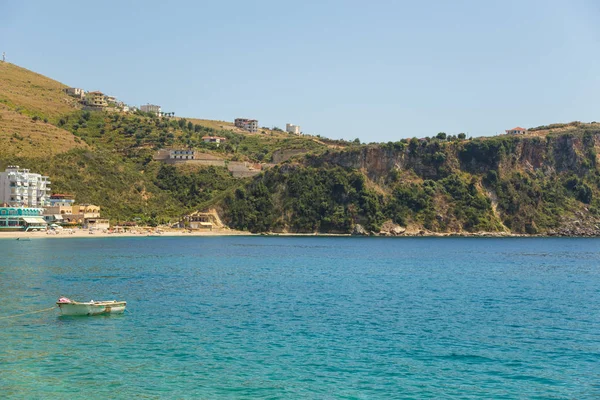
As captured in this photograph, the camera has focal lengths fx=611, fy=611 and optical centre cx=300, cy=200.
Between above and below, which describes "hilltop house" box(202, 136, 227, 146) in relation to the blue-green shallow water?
above

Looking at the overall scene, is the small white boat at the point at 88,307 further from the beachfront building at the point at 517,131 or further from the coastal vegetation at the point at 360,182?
the beachfront building at the point at 517,131

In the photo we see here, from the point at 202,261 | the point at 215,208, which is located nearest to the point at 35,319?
the point at 202,261

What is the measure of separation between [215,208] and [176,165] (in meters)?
18.6

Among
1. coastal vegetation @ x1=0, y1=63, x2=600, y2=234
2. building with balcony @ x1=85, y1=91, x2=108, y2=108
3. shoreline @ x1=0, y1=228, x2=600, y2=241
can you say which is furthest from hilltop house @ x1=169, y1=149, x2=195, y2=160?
building with balcony @ x1=85, y1=91, x2=108, y2=108

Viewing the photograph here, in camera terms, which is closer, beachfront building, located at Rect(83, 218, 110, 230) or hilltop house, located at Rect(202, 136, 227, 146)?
beachfront building, located at Rect(83, 218, 110, 230)

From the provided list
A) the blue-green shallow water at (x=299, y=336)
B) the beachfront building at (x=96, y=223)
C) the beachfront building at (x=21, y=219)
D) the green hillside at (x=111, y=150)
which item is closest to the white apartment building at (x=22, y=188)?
the beachfront building at (x=21, y=219)

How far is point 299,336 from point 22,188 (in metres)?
92.9

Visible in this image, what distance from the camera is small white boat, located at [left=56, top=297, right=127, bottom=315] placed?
3033 centimetres

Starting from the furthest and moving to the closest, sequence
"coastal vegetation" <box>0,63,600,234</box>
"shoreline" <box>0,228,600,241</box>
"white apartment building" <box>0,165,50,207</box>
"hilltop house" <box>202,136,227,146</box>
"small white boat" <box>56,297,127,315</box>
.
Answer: "hilltop house" <box>202,136,227,146</box>, "coastal vegetation" <box>0,63,600,234</box>, "white apartment building" <box>0,165,50,207</box>, "shoreline" <box>0,228,600,241</box>, "small white boat" <box>56,297,127,315</box>

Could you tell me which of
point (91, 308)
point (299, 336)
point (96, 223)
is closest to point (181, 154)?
point (96, 223)

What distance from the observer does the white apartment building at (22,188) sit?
105 metres

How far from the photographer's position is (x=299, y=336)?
87.4 feet

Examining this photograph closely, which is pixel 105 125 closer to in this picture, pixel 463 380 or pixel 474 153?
pixel 474 153

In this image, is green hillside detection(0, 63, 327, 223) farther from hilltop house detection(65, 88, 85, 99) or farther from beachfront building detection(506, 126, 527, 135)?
beachfront building detection(506, 126, 527, 135)
